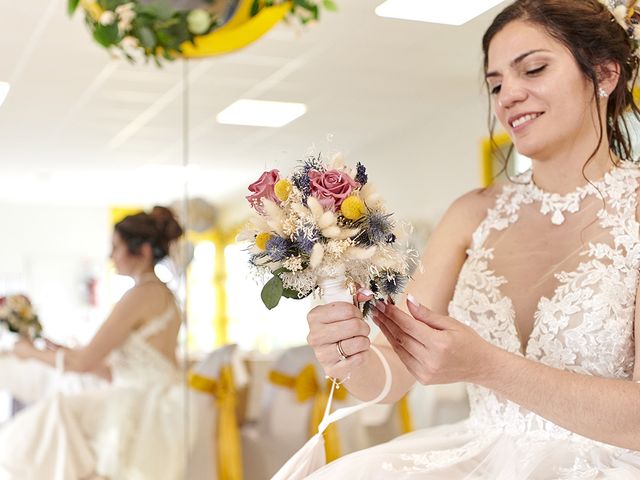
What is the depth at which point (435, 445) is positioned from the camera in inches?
67.3

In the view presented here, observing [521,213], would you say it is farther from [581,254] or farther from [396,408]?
[396,408]

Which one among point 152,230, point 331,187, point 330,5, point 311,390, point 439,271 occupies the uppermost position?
point 330,5

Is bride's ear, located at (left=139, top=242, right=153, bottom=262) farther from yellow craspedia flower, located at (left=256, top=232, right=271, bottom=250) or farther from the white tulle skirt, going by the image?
yellow craspedia flower, located at (left=256, top=232, right=271, bottom=250)

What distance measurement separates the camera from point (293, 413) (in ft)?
10.6

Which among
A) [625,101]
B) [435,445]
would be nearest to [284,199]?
[435,445]

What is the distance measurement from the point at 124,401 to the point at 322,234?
2048 mm

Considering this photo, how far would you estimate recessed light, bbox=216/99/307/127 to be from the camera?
3170 mm

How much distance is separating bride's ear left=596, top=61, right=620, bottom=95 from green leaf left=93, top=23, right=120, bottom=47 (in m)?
1.76

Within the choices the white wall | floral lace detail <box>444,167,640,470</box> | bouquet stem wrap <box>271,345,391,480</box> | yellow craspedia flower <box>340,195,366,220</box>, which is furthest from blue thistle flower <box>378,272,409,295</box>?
the white wall

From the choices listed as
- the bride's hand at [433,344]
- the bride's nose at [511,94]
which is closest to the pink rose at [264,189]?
the bride's hand at [433,344]

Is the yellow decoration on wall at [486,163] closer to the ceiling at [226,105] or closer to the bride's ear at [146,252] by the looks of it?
the ceiling at [226,105]

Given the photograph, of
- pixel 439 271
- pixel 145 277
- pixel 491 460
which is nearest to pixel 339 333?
pixel 491 460

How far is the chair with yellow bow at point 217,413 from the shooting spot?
3242 millimetres

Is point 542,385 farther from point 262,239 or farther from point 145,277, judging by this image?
point 145,277
